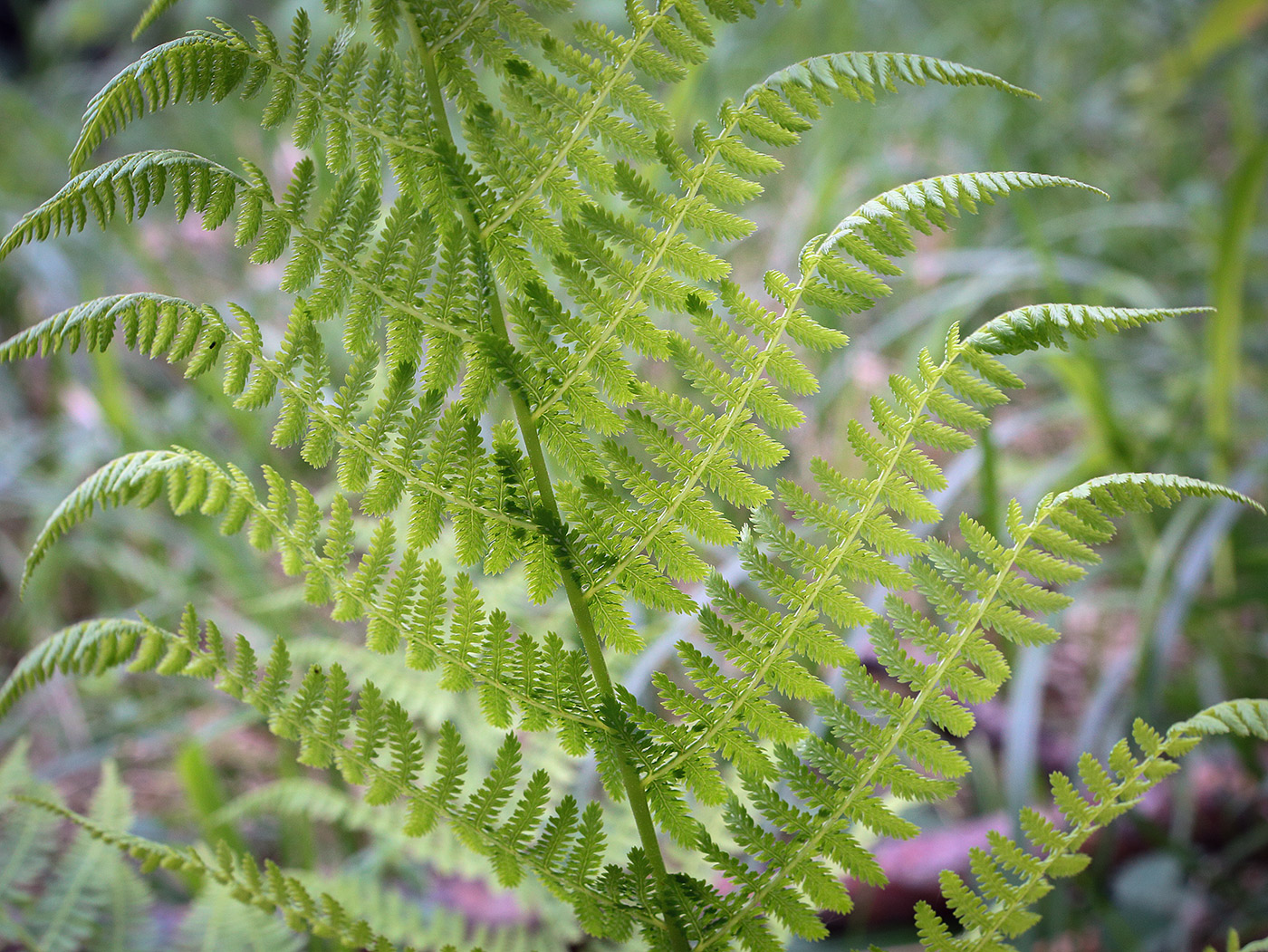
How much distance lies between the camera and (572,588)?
0.65 m

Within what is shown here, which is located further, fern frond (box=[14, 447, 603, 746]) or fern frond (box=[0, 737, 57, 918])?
fern frond (box=[0, 737, 57, 918])

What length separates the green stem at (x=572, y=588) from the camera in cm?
63

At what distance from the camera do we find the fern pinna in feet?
2.00

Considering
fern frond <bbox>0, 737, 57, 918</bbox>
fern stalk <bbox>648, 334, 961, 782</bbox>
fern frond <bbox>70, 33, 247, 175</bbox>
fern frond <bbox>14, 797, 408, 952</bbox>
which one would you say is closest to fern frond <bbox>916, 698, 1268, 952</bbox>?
fern stalk <bbox>648, 334, 961, 782</bbox>

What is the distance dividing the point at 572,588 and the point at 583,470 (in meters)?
0.08

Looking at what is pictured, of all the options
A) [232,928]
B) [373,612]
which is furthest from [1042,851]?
[232,928]

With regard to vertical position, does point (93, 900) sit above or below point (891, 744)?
below

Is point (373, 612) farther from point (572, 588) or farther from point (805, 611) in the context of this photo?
point (805, 611)

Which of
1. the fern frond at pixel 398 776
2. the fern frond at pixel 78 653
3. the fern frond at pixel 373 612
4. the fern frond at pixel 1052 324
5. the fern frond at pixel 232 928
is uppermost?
the fern frond at pixel 1052 324

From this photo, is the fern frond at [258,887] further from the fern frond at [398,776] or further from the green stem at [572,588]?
the green stem at [572,588]

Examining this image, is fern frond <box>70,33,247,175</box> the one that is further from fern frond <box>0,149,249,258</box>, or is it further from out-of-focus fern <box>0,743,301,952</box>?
out-of-focus fern <box>0,743,301,952</box>

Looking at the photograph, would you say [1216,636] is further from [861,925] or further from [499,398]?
[499,398]

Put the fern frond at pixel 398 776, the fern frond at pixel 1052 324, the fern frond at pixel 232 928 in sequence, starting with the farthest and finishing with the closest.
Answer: the fern frond at pixel 232 928 → the fern frond at pixel 398 776 → the fern frond at pixel 1052 324

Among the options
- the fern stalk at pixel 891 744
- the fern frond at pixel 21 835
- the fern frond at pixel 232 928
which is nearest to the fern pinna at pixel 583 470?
the fern stalk at pixel 891 744
